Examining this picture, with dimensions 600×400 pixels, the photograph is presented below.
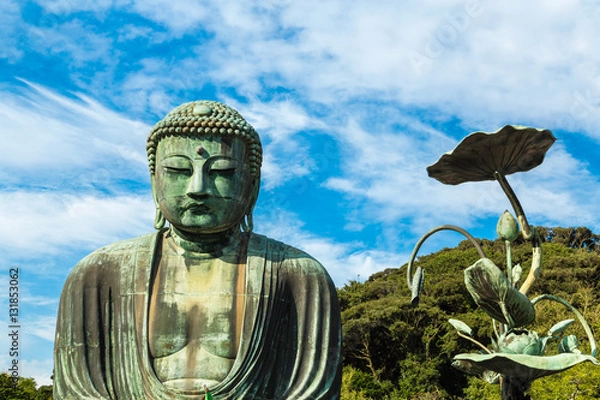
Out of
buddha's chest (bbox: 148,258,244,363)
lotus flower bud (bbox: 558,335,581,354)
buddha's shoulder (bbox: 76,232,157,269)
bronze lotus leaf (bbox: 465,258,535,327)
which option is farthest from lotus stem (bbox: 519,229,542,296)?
buddha's shoulder (bbox: 76,232,157,269)

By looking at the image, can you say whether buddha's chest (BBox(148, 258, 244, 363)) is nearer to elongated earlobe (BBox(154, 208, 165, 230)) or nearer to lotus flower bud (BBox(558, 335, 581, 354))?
elongated earlobe (BBox(154, 208, 165, 230))

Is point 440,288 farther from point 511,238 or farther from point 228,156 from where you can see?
point 228,156

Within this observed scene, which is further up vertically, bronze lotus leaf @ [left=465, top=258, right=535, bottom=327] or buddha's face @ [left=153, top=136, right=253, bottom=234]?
buddha's face @ [left=153, top=136, right=253, bottom=234]

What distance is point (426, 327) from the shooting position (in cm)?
3600

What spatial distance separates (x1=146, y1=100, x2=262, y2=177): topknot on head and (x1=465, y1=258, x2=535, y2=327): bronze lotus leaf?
3013 mm

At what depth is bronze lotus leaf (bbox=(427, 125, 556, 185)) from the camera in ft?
33.7

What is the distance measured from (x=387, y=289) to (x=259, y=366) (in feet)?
116

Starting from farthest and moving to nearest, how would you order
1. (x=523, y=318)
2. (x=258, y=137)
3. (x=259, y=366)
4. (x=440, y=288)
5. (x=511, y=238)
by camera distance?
(x=440, y=288) < (x=511, y=238) < (x=523, y=318) < (x=258, y=137) < (x=259, y=366)

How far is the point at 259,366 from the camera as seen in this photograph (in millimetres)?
6797

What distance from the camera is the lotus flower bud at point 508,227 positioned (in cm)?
1034

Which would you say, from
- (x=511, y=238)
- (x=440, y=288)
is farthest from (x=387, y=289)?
(x=511, y=238)

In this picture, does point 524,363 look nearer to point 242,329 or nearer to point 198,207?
point 242,329

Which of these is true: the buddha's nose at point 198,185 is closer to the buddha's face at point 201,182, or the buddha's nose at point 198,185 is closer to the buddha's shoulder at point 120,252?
the buddha's face at point 201,182

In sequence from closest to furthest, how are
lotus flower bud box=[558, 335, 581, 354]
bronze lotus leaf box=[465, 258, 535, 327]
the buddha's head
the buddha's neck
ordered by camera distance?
the buddha's head → the buddha's neck → bronze lotus leaf box=[465, 258, 535, 327] → lotus flower bud box=[558, 335, 581, 354]
